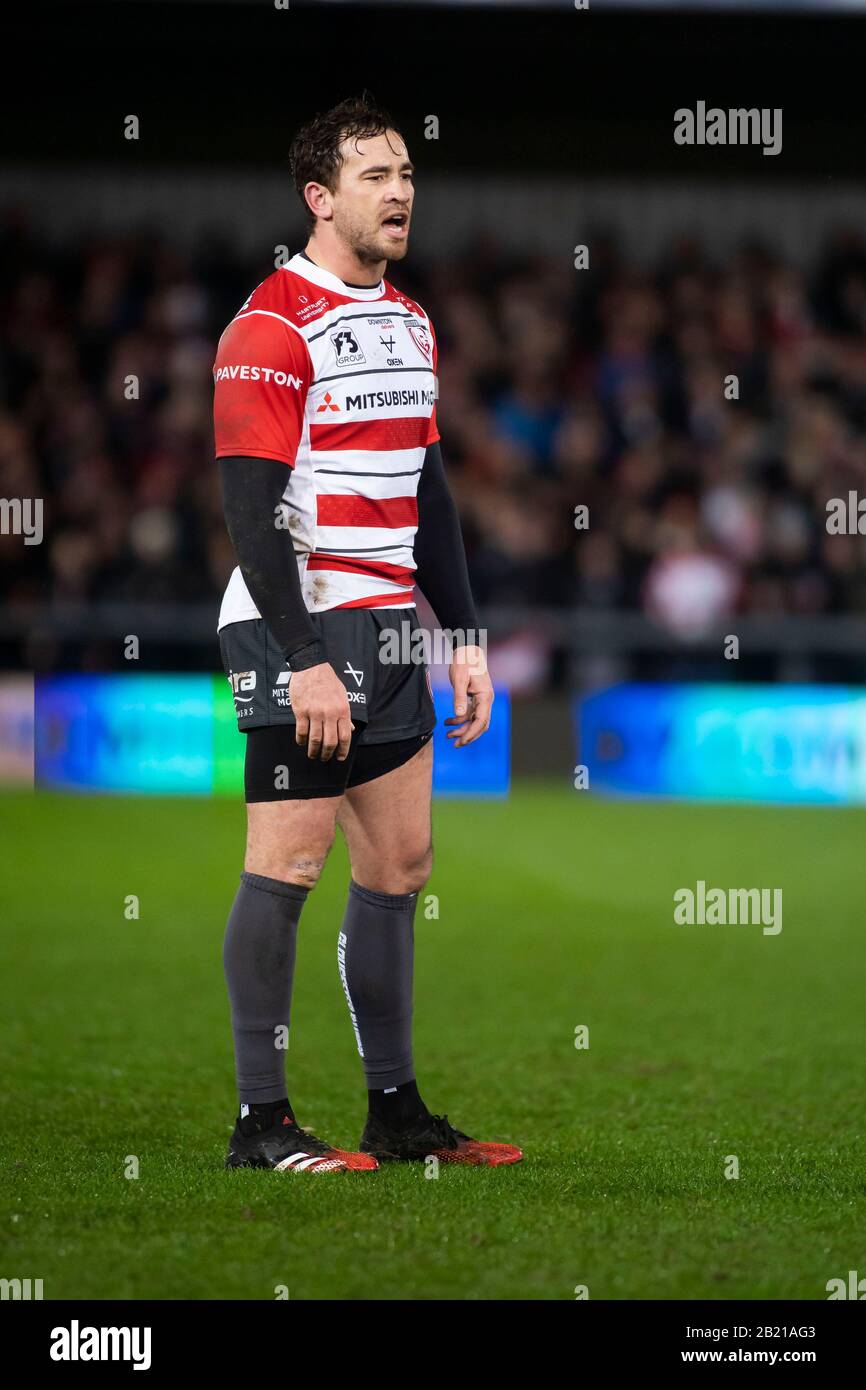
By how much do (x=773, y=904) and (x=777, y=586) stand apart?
7.17 m

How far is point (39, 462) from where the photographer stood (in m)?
17.5

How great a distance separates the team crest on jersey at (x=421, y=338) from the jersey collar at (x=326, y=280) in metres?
0.11

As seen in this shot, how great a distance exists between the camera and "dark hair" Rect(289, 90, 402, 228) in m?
4.26

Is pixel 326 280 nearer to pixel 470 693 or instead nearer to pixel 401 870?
pixel 470 693

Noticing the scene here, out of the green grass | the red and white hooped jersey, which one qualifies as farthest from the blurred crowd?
the red and white hooped jersey

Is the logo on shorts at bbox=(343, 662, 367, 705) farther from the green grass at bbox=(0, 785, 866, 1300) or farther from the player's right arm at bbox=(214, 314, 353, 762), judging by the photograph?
the green grass at bbox=(0, 785, 866, 1300)

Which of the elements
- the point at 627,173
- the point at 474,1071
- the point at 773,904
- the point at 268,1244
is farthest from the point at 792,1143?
the point at 627,173

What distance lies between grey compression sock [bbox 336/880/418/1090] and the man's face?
1.55 meters

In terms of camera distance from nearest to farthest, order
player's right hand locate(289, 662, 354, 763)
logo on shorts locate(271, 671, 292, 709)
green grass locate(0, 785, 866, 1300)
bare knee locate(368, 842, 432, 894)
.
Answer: green grass locate(0, 785, 866, 1300)
player's right hand locate(289, 662, 354, 763)
logo on shorts locate(271, 671, 292, 709)
bare knee locate(368, 842, 432, 894)

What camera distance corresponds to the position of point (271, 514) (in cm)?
411

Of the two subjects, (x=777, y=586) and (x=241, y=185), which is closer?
(x=777, y=586)

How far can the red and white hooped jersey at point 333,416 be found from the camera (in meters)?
4.13

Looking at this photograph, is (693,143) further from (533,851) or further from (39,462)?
(533,851)
